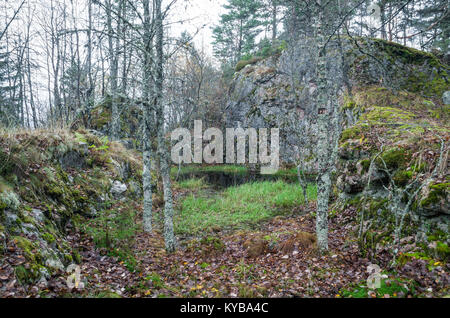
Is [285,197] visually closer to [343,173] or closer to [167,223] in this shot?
[343,173]

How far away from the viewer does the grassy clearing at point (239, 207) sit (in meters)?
8.08

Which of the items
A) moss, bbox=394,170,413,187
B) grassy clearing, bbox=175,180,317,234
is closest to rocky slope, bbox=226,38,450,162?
grassy clearing, bbox=175,180,317,234

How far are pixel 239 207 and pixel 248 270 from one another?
16.1 feet

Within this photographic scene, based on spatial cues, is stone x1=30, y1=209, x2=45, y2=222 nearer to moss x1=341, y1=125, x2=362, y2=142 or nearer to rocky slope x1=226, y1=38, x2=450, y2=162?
rocky slope x1=226, y1=38, x2=450, y2=162

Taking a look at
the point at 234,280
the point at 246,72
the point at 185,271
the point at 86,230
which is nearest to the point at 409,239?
the point at 234,280

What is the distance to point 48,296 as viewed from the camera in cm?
312

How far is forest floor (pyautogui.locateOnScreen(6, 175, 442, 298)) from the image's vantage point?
3.53 metres

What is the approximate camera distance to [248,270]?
4.73 m

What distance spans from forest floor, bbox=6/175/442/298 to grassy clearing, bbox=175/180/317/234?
1.29 meters

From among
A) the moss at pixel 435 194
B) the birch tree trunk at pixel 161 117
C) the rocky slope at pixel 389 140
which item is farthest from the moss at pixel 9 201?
the moss at pixel 435 194

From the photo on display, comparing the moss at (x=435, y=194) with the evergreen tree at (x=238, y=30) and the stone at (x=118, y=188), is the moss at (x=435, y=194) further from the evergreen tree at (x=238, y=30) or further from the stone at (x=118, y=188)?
the evergreen tree at (x=238, y=30)

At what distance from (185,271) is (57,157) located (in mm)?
4628

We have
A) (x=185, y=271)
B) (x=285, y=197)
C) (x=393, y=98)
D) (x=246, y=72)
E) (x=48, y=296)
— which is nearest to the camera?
(x=48, y=296)

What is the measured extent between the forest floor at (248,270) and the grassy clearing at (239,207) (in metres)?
1.29
